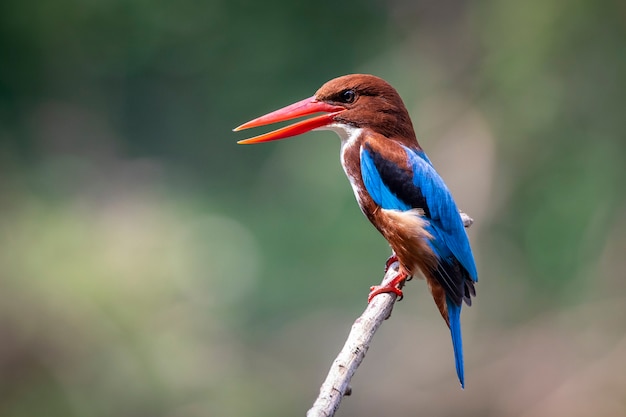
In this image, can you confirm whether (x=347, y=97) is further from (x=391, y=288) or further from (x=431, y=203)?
(x=391, y=288)

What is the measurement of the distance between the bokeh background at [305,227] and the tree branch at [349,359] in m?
2.79

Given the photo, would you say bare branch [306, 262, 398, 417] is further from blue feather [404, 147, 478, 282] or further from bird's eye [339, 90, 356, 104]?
bird's eye [339, 90, 356, 104]

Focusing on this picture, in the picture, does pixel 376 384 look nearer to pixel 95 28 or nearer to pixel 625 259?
pixel 625 259

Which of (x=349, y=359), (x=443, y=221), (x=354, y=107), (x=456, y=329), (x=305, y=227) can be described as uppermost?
(x=305, y=227)

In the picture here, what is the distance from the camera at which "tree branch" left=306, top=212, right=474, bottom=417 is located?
4.57ft

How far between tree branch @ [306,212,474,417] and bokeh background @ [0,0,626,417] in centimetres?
279

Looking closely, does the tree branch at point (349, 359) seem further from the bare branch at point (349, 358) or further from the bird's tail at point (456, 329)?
the bird's tail at point (456, 329)

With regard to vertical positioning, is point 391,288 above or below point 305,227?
below

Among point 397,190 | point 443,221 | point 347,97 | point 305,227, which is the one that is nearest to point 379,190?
point 397,190

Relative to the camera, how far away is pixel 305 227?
567 cm

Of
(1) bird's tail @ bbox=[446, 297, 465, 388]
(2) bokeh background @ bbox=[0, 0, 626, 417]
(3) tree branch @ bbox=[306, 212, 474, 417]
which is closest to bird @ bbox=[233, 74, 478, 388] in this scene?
(1) bird's tail @ bbox=[446, 297, 465, 388]

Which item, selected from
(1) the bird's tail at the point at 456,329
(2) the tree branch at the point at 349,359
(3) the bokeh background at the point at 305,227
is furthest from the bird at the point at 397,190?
(3) the bokeh background at the point at 305,227

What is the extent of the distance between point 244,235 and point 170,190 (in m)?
1.23

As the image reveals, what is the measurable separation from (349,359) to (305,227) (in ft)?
13.4
